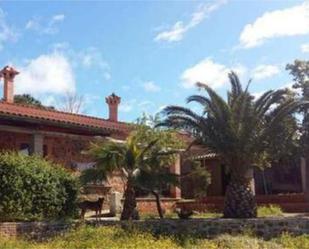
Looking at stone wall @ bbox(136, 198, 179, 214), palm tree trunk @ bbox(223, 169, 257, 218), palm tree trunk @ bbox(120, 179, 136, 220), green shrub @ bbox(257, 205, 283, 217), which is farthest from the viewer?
stone wall @ bbox(136, 198, 179, 214)

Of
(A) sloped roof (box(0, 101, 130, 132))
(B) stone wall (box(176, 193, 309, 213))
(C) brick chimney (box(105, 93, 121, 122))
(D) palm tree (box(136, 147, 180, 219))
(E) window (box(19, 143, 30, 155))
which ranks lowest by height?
(B) stone wall (box(176, 193, 309, 213))

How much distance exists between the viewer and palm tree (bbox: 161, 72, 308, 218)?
18188mm

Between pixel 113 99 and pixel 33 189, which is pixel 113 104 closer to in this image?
pixel 113 99

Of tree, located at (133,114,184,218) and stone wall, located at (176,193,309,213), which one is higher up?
tree, located at (133,114,184,218)

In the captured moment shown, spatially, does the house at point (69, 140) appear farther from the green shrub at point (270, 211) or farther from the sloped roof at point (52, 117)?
the green shrub at point (270, 211)

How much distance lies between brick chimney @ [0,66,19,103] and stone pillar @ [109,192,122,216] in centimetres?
834

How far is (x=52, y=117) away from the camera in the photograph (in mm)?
24250

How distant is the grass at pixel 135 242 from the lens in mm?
13961

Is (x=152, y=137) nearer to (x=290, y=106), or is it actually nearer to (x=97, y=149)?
(x=97, y=149)

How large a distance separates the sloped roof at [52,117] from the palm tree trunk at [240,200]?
655 cm

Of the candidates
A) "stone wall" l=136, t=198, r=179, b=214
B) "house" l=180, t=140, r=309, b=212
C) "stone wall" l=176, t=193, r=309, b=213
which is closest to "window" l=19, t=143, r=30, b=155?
"stone wall" l=136, t=198, r=179, b=214

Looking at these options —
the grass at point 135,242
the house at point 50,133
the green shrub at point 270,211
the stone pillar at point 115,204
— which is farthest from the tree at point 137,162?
the green shrub at point 270,211

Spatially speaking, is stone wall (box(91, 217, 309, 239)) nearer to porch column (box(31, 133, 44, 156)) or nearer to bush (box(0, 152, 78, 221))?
bush (box(0, 152, 78, 221))

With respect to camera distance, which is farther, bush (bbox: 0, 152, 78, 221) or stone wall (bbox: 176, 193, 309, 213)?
stone wall (bbox: 176, 193, 309, 213)
